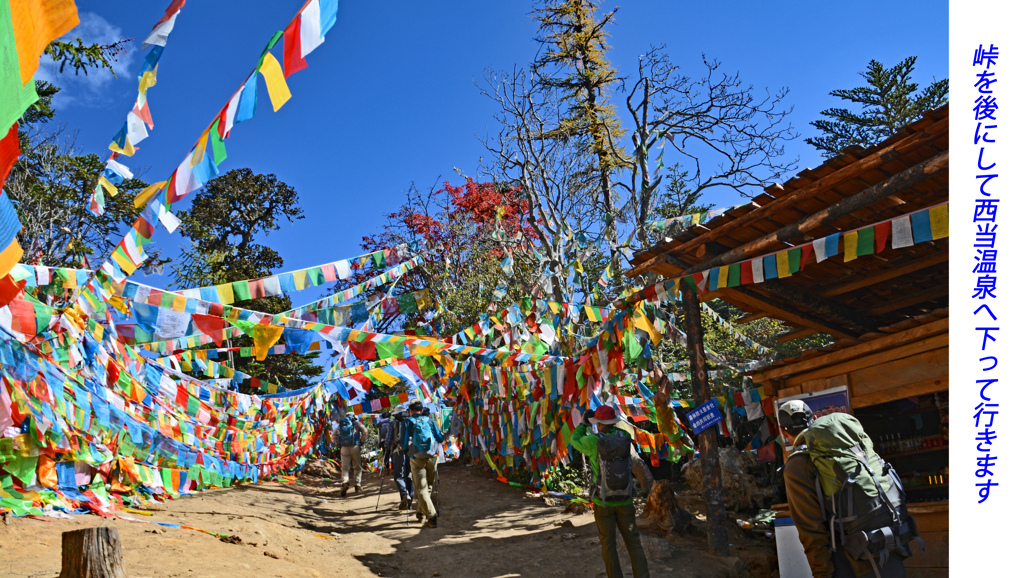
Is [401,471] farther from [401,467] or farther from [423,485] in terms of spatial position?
[423,485]

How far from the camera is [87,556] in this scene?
406 centimetres

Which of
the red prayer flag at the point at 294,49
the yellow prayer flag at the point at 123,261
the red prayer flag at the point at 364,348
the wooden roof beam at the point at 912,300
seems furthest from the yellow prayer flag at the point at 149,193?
the wooden roof beam at the point at 912,300

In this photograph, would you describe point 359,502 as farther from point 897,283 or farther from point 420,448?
point 897,283

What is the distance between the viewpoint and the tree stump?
4039mm

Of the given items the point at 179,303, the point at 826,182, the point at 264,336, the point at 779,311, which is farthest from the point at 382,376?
the point at 826,182

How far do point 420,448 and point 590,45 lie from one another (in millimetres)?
12479

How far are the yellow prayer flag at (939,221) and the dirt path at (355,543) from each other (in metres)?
3.71

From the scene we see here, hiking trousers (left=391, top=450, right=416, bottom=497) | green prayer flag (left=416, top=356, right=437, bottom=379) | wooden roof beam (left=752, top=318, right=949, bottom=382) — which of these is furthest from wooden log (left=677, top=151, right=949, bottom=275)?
hiking trousers (left=391, top=450, right=416, bottom=497)

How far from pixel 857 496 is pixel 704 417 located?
3.14 m

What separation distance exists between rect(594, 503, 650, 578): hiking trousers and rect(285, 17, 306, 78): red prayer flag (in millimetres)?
4312

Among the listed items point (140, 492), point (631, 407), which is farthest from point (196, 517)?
point (631, 407)

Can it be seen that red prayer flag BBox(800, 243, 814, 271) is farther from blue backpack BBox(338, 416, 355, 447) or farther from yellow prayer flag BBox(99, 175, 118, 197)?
blue backpack BBox(338, 416, 355, 447)

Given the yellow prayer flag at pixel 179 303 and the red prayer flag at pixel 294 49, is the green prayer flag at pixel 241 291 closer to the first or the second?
the yellow prayer flag at pixel 179 303

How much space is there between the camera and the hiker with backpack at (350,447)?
14547 mm
